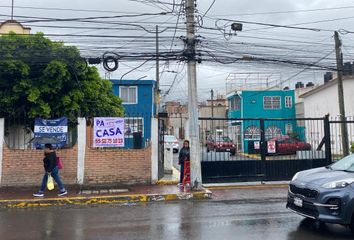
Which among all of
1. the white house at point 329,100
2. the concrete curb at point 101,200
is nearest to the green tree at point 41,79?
the concrete curb at point 101,200

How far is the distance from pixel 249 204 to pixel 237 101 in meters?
32.8

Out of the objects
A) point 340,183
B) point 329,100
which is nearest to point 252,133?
point 340,183

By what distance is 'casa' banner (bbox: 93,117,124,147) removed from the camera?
45.6 ft

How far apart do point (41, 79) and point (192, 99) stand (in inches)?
258

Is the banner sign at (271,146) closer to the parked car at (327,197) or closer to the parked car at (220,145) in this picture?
the parked car at (220,145)

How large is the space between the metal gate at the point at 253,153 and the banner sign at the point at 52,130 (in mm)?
4825

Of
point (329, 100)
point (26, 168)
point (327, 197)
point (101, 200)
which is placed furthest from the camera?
point (329, 100)

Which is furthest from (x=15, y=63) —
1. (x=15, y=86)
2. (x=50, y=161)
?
(x=50, y=161)

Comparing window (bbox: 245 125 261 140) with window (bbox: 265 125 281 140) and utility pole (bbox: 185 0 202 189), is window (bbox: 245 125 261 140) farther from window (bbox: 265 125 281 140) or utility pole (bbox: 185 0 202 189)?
utility pole (bbox: 185 0 202 189)

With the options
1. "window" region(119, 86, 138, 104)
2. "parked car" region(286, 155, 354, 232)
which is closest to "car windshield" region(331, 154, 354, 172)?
→ "parked car" region(286, 155, 354, 232)

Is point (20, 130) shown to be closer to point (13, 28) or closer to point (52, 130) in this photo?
point (52, 130)

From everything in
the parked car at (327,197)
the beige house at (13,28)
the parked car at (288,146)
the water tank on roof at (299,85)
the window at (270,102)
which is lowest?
the parked car at (327,197)

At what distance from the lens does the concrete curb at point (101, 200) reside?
11172mm

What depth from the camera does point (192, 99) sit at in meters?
13.0
